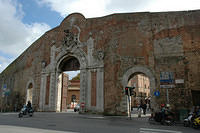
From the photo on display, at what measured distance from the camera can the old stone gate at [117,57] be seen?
13.3 m

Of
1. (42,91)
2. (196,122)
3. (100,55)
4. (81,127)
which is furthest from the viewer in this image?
(42,91)

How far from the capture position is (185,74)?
1304cm

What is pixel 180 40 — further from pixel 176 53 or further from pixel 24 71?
pixel 24 71

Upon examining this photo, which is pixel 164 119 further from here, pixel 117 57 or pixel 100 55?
pixel 100 55

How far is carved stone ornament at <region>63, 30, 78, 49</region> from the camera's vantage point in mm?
17781

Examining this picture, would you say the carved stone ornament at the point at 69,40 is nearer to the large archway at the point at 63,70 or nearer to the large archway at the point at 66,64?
the large archway at the point at 66,64

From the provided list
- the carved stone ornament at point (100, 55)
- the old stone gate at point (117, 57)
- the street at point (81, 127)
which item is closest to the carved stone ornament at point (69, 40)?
the old stone gate at point (117, 57)

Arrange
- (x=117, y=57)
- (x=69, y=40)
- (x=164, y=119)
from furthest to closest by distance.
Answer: (x=69, y=40) < (x=117, y=57) < (x=164, y=119)

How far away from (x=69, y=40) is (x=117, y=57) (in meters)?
5.63

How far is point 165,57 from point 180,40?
5.50ft

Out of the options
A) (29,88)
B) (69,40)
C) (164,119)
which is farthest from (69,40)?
(164,119)

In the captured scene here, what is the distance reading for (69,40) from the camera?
18.1m

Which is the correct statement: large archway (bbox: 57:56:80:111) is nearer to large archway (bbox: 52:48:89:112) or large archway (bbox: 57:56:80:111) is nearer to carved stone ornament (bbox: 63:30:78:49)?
large archway (bbox: 52:48:89:112)

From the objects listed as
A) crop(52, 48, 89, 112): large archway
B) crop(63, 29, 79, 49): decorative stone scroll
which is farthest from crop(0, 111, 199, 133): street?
crop(63, 29, 79, 49): decorative stone scroll
